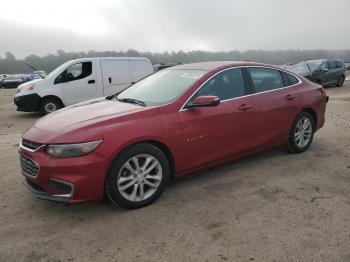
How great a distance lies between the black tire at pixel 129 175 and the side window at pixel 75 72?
8.09m

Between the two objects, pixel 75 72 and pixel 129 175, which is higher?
pixel 75 72

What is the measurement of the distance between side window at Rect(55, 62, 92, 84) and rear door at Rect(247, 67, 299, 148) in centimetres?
733

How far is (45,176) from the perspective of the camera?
3660 millimetres

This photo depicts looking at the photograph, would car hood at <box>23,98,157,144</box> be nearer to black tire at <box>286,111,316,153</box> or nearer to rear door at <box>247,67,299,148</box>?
rear door at <box>247,67,299,148</box>

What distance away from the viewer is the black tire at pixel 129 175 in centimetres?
379

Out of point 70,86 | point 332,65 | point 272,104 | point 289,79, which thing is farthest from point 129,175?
point 332,65

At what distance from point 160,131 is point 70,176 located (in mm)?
1053

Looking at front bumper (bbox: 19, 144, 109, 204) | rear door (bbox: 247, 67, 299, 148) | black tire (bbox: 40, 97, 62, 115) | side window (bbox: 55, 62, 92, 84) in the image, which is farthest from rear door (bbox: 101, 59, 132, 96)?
front bumper (bbox: 19, 144, 109, 204)

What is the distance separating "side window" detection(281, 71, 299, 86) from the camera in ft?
18.7

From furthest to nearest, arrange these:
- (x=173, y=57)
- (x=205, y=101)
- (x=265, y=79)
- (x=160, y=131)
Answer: (x=173, y=57) → (x=265, y=79) → (x=205, y=101) → (x=160, y=131)

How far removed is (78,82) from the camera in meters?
11.4

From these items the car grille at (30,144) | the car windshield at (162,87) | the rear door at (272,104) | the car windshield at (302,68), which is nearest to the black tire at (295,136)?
the rear door at (272,104)

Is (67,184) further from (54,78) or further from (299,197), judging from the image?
(54,78)

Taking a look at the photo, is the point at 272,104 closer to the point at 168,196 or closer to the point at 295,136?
the point at 295,136
